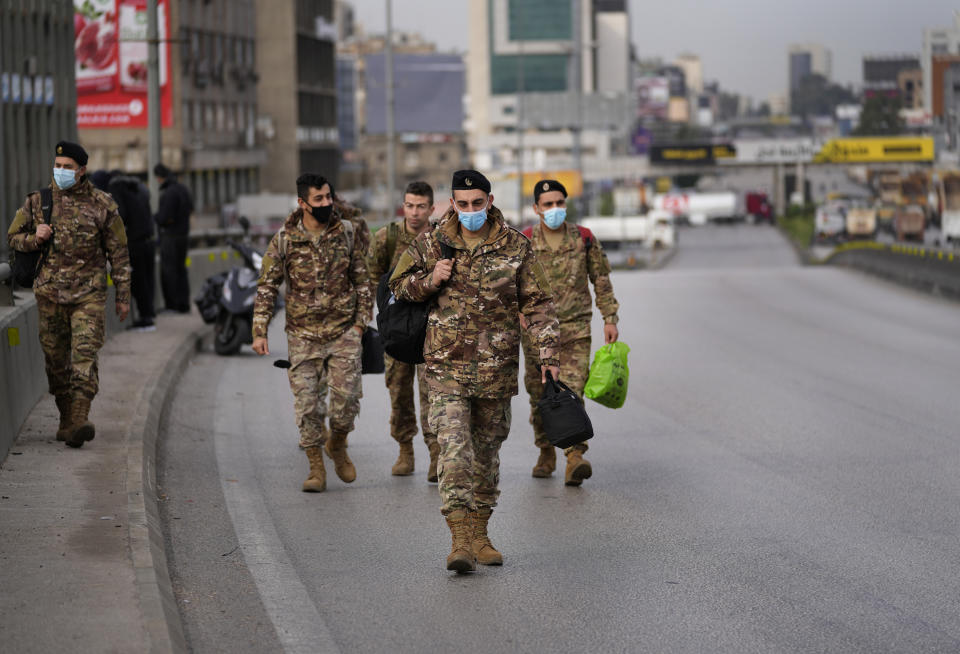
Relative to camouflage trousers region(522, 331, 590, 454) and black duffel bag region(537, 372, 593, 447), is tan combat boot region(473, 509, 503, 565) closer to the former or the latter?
black duffel bag region(537, 372, 593, 447)

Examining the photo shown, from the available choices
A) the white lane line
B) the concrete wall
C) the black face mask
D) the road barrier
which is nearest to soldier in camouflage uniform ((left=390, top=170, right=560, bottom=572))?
the white lane line

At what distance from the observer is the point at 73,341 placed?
36.0 ft

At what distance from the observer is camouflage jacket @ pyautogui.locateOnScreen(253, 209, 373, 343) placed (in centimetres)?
992

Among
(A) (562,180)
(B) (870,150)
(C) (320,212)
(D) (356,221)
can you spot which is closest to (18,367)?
(D) (356,221)

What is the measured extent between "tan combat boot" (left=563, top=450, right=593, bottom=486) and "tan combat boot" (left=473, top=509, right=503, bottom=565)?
2.10 meters

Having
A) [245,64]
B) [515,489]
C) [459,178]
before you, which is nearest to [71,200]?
[515,489]

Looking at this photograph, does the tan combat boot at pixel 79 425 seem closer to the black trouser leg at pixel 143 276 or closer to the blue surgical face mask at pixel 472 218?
the blue surgical face mask at pixel 472 218

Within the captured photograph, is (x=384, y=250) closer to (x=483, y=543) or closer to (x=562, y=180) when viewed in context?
(x=483, y=543)

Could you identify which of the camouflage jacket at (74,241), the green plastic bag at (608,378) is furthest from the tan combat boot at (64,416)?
the green plastic bag at (608,378)

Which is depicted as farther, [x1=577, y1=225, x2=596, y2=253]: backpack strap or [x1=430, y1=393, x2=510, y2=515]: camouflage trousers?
[x1=577, y1=225, x2=596, y2=253]: backpack strap

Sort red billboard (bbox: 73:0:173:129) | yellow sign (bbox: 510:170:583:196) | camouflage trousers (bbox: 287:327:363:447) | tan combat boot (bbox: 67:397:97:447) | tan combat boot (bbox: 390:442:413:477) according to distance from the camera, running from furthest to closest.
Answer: yellow sign (bbox: 510:170:583:196) < red billboard (bbox: 73:0:173:129) < tan combat boot (bbox: 67:397:97:447) < tan combat boot (bbox: 390:442:413:477) < camouflage trousers (bbox: 287:327:363:447)

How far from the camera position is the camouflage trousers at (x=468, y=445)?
7906 millimetres

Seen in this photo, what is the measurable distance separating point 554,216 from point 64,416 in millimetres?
3409

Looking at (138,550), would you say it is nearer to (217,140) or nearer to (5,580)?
(5,580)
